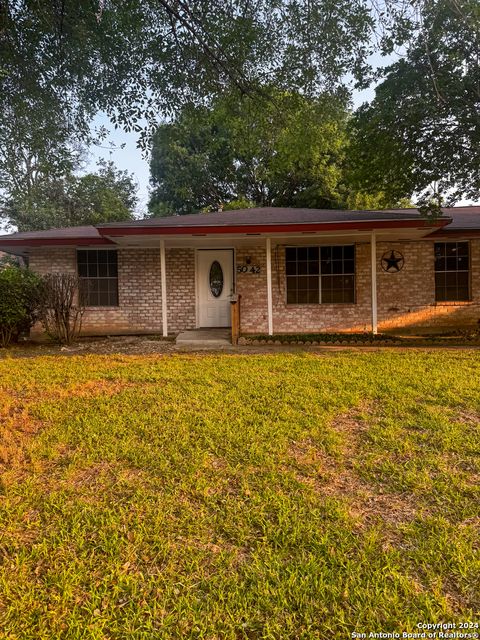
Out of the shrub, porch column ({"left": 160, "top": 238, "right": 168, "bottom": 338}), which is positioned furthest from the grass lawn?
porch column ({"left": 160, "top": 238, "right": 168, "bottom": 338})

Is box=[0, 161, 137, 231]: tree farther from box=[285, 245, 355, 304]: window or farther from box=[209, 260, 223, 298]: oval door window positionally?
box=[285, 245, 355, 304]: window

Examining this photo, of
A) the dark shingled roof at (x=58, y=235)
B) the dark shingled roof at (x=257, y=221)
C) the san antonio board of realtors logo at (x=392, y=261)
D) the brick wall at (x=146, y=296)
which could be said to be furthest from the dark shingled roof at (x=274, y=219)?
the dark shingled roof at (x=58, y=235)

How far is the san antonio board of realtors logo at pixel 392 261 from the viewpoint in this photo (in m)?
10.5

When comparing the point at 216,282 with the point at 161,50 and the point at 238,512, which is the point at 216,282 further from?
the point at 238,512

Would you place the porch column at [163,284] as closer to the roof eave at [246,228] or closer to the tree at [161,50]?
the roof eave at [246,228]

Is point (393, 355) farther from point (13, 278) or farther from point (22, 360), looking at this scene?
point (13, 278)

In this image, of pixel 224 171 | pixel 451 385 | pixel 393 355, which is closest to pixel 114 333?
pixel 393 355

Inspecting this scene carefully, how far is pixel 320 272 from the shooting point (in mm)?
10633

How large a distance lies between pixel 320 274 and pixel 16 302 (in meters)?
7.30

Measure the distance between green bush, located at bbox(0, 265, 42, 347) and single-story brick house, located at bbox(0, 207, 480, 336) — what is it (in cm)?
148

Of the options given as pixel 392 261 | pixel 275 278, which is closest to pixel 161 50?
pixel 275 278

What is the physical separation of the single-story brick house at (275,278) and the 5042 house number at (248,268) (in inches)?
1.1

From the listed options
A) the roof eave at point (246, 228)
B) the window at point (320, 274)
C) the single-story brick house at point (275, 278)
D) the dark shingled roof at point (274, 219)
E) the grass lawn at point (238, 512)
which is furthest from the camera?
the window at point (320, 274)

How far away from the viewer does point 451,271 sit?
1052cm
